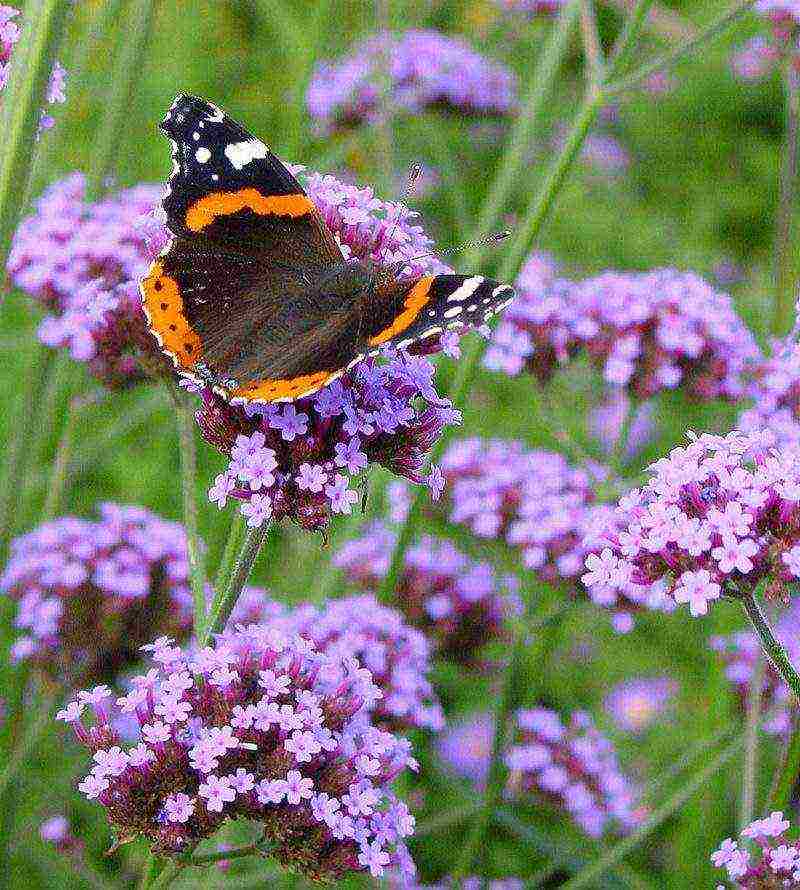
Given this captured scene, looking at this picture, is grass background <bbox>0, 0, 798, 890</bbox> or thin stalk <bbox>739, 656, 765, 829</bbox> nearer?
thin stalk <bbox>739, 656, 765, 829</bbox>

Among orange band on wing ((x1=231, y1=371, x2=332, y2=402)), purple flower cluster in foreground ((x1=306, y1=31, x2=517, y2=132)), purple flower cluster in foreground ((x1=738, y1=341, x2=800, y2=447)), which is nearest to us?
orange band on wing ((x1=231, y1=371, x2=332, y2=402))

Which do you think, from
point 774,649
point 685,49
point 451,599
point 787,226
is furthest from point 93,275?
point 787,226

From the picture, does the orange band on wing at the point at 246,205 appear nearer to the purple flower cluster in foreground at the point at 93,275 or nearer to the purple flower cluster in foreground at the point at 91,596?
the purple flower cluster in foreground at the point at 93,275

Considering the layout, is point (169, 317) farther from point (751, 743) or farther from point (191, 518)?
point (751, 743)

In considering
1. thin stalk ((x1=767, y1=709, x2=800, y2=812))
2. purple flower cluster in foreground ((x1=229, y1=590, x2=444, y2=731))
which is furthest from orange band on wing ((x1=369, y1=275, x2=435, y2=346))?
thin stalk ((x1=767, y1=709, x2=800, y2=812))

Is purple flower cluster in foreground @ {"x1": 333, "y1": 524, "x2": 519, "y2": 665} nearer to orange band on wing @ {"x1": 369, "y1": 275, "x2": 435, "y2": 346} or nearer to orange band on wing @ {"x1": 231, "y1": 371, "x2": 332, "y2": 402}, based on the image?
orange band on wing @ {"x1": 369, "y1": 275, "x2": 435, "y2": 346}

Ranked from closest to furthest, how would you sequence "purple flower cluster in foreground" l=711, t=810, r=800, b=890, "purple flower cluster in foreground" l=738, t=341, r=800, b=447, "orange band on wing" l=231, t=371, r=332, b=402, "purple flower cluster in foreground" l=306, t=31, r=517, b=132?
"orange band on wing" l=231, t=371, r=332, b=402 < "purple flower cluster in foreground" l=711, t=810, r=800, b=890 < "purple flower cluster in foreground" l=738, t=341, r=800, b=447 < "purple flower cluster in foreground" l=306, t=31, r=517, b=132
